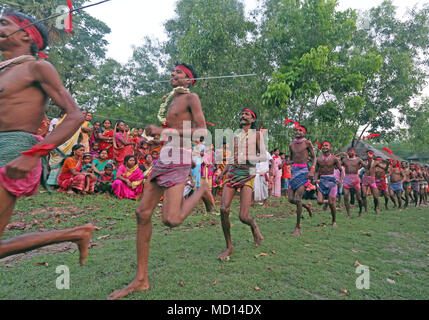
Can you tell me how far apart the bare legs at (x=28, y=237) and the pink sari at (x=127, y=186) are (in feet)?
19.3

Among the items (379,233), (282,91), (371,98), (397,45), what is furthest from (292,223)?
(397,45)

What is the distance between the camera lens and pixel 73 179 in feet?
25.5

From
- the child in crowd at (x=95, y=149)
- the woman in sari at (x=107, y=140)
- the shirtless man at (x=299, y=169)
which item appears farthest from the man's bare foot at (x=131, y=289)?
the woman in sari at (x=107, y=140)

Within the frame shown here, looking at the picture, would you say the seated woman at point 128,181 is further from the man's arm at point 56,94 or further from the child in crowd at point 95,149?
the man's arm at point 56,94

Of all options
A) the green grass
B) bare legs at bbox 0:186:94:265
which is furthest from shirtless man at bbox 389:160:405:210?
bare legs at bbox 0:186:94:265

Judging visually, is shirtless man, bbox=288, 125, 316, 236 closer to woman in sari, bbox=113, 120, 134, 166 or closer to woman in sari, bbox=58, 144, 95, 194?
woman in sari, bbox=113, 120, 134, 166

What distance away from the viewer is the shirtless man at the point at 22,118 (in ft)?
6.76

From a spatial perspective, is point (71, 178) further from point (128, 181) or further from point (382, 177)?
point (382, 177)

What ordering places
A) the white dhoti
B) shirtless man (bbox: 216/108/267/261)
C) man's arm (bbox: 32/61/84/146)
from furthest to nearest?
the white dhoti < shirtless man (bbox: 216/108/267/261) < man's arm (bbox: 32/61/84/146)

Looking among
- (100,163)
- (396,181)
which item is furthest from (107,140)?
(396,181)

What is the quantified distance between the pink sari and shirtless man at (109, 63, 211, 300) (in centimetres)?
545

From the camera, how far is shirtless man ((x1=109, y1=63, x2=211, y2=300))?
9.16 ft

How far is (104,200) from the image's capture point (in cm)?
753
